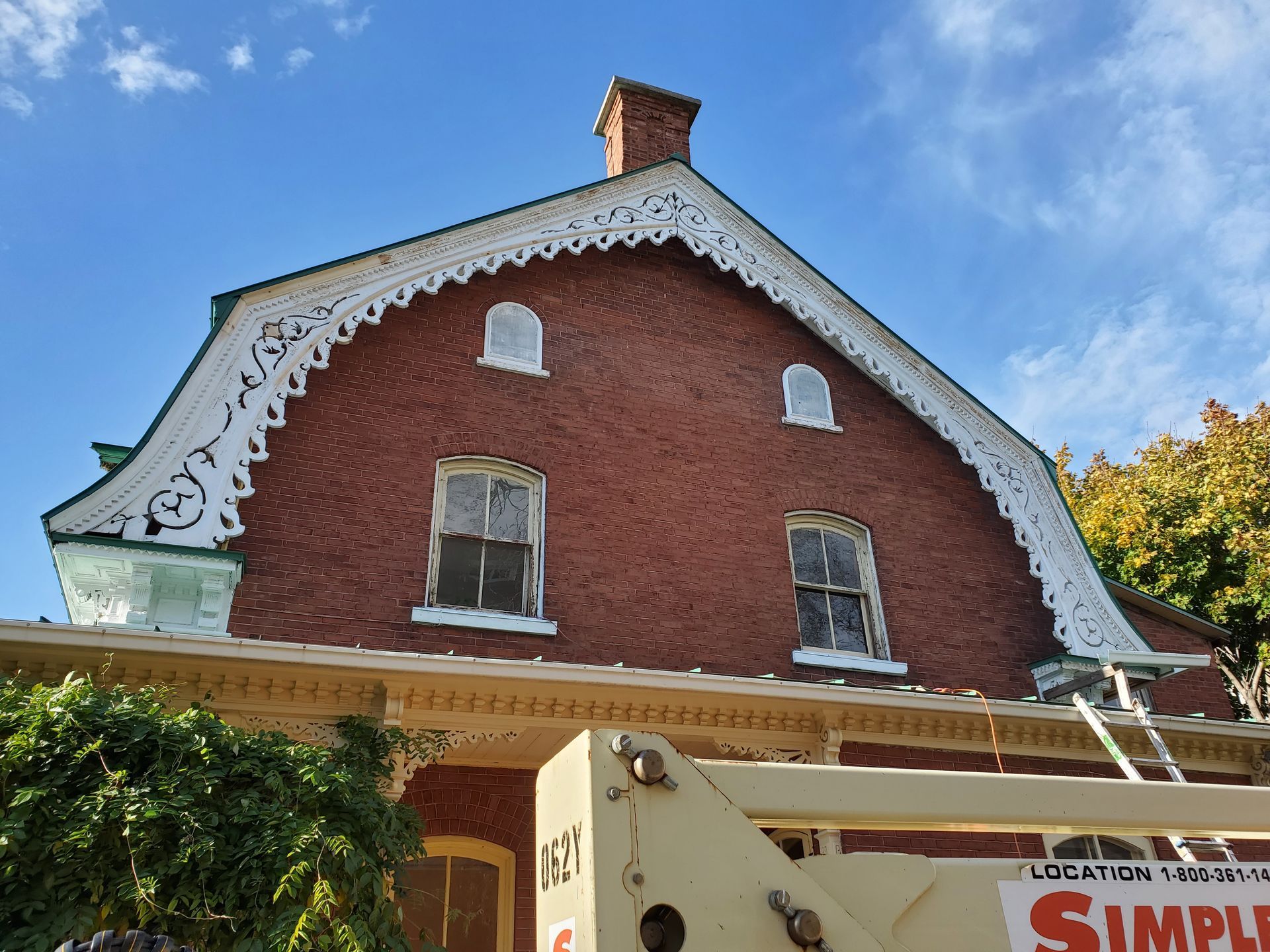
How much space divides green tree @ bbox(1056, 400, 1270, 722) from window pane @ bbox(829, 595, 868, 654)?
15.2 m

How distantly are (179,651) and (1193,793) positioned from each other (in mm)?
6132

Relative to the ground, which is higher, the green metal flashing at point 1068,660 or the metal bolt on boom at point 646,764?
the green metal flashing at point 1068,660

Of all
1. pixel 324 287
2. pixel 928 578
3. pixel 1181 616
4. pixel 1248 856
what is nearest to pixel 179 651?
pixel 324 287

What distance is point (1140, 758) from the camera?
7832mm

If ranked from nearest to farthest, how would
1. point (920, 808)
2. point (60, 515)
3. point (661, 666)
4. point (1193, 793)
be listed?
1. point (920, 808)
2. point (1193, 793)
3. point (60, 515)
4. point (661, 666)

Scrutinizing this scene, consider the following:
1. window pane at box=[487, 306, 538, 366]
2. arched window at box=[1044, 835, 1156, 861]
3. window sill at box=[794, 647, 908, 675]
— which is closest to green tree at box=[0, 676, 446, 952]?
window sill at box=[794, 647, 908, 675]

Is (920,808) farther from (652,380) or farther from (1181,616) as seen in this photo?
(1181,616)

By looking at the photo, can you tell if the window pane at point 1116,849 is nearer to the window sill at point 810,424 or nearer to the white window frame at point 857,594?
the white window frame at point 857,594

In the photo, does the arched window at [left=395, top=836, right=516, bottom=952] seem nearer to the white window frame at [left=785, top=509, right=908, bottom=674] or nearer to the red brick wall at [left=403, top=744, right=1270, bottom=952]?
the red brick wall at [left=403, top=744, right=1270, bottom=952]

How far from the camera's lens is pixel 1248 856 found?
10.3 metres

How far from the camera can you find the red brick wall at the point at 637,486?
346 inches

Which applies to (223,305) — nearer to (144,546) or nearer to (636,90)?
(144,546)

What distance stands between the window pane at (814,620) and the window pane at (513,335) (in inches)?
157

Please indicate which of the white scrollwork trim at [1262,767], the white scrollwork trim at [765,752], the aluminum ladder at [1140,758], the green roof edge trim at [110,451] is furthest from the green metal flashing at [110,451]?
the white scrollwork trim at [1262,767]
